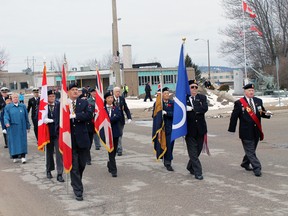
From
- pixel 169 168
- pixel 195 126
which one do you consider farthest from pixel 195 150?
pixel 169 168

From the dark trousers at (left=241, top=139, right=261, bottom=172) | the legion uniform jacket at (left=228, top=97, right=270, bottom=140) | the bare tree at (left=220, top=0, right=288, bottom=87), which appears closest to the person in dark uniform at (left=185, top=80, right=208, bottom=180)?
the legion uniform jacket at (left=228, top=97, right=270, bottom=140)

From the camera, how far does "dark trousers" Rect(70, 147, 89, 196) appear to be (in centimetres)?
730

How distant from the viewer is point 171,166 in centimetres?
977

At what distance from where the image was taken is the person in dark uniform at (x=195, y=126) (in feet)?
28.4

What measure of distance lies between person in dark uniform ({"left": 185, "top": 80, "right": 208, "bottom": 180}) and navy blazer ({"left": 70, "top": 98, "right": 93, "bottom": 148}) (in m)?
2.21

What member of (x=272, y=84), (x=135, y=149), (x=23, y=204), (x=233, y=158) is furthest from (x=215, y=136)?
(x=272, y=84)

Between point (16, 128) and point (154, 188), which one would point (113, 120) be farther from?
point (16, 128)

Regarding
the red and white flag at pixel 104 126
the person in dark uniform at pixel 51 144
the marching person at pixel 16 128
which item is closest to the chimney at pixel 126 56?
the marching person at pixel 16 128

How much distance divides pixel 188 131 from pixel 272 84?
33744 mm

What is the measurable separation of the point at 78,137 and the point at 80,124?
25 cm

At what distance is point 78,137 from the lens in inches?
291

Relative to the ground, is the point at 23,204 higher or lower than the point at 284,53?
lower

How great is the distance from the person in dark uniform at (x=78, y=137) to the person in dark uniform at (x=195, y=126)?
7.23 feet

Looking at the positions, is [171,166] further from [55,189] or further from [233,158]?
[55,189]
